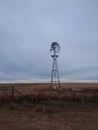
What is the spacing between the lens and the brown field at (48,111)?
15750mm

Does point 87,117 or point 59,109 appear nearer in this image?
point 87,117

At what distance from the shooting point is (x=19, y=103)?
23.8m

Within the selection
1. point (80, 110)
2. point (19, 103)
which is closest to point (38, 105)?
point (19, 103)

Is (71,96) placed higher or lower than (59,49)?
lower

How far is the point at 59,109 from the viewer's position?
71.1 feet

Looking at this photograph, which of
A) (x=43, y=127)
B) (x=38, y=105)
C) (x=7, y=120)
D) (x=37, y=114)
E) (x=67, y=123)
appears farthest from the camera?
(x=38, y=105)

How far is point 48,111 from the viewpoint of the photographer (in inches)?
827

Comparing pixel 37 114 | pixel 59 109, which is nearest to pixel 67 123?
pixel 37 114

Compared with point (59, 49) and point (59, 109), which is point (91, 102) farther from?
point (59, 49)

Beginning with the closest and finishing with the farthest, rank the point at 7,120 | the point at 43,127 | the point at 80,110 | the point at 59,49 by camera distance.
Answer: the point at 43,127
the point at 7,120
the point at 80,110
the point at 59,49

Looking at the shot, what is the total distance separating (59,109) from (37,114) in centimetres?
221

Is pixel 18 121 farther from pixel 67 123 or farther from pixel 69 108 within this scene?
pixel 69 108

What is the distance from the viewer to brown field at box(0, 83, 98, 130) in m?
15.8

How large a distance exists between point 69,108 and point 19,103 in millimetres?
4118
